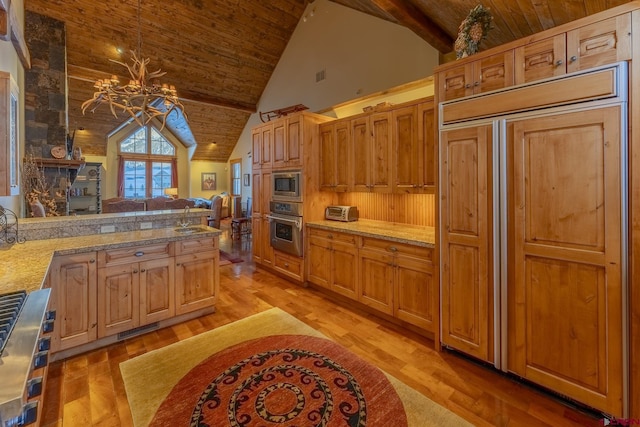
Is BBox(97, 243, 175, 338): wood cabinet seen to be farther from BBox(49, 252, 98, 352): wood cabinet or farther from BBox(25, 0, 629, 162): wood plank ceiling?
BBox(25, 0, 629, 162): wood plank ceiling

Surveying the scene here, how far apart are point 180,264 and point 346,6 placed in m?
5.12

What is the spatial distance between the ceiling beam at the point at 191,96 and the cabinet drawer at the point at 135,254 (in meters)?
6.53

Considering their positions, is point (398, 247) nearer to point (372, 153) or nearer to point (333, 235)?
point (333, 235)

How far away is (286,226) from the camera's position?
13.8ft

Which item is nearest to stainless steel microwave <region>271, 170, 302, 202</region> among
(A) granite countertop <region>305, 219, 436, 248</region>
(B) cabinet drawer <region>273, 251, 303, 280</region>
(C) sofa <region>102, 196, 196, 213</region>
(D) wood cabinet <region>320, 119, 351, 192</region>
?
(D) wood cabinet <region>320, 119, 351, 192</region>

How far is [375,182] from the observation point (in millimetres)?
3381

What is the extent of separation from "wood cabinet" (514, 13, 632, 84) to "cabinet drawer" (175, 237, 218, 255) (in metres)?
3.04

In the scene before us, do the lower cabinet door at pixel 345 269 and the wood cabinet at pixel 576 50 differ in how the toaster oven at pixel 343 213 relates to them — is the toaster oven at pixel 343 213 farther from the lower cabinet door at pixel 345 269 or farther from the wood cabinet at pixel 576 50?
the wood cabinet at pixel 576 50

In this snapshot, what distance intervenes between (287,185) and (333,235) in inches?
43.5

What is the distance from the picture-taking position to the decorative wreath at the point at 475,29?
7.32 feet

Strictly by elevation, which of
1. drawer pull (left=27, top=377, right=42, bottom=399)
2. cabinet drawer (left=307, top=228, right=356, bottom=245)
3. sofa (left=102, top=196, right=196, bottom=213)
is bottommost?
drawer pull (left=27, top=377, right=42, bottom=399)

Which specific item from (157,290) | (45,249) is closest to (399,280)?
(157,290)

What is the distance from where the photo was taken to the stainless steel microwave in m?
3.98

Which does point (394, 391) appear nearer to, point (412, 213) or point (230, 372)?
point (230, 372)
